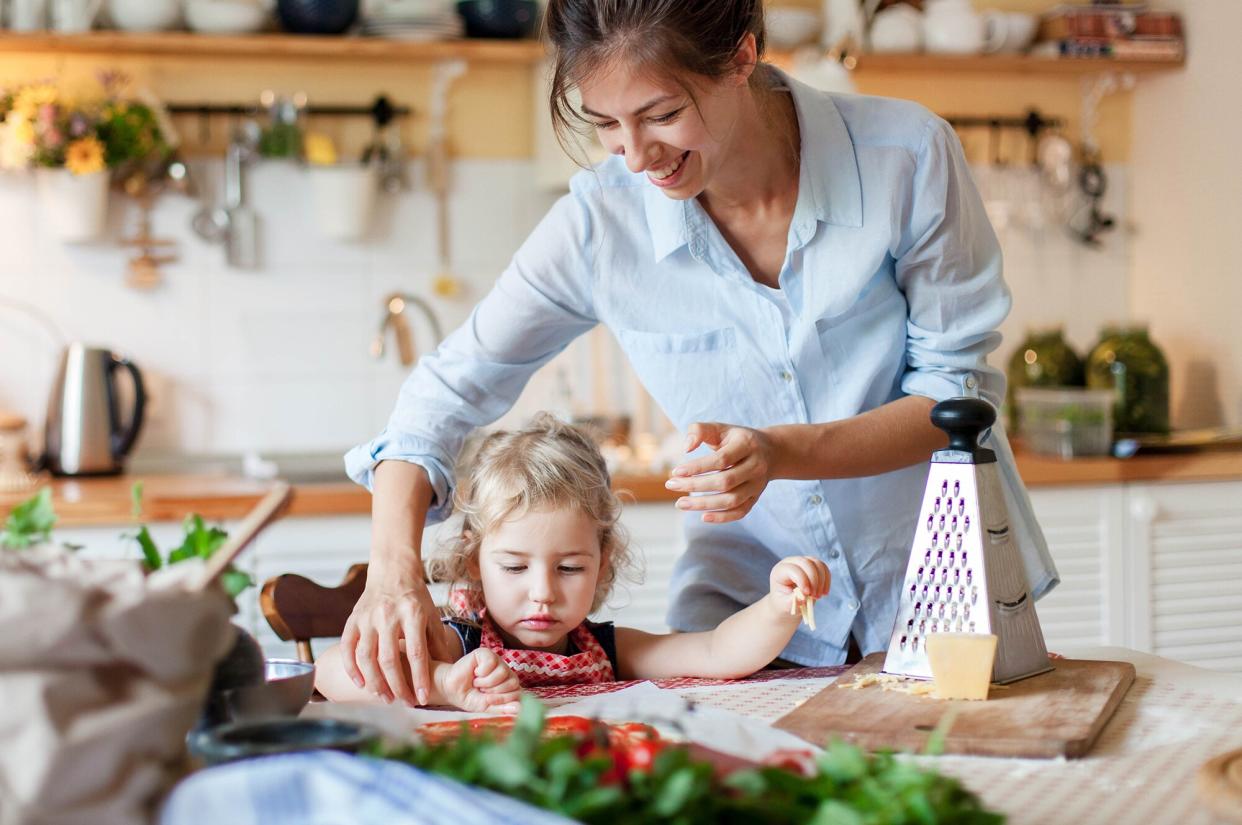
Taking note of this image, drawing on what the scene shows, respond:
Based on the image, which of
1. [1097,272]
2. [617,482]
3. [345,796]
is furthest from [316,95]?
[345,796]

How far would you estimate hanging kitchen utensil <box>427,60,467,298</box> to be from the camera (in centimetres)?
324

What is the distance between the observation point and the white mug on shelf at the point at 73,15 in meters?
2.93

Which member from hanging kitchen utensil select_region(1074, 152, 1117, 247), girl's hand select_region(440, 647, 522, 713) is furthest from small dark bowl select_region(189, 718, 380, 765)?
hanging kitchen utensil select_region(1074, 152, 1117, 247)


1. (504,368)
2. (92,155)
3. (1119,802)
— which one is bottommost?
(1119,802)

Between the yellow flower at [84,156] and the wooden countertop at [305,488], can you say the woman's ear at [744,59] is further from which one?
the yellow flower at [84,156]

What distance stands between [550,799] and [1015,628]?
0.61 meters

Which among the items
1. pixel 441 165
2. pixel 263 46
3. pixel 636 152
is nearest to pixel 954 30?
pixel 441 165

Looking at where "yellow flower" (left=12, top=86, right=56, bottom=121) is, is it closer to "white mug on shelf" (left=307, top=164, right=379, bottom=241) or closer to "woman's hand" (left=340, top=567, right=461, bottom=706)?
"white mug on shelf" (left=307, top=164, right=379, bottom=241)

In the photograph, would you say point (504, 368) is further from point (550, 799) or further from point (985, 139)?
point (985, 139)

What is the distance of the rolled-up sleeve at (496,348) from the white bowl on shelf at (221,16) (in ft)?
5.65

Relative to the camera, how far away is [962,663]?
3.76 feet

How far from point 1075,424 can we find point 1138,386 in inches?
13.6

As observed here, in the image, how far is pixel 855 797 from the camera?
0.80 meters

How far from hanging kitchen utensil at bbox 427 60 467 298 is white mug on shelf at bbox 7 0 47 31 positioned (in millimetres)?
871
